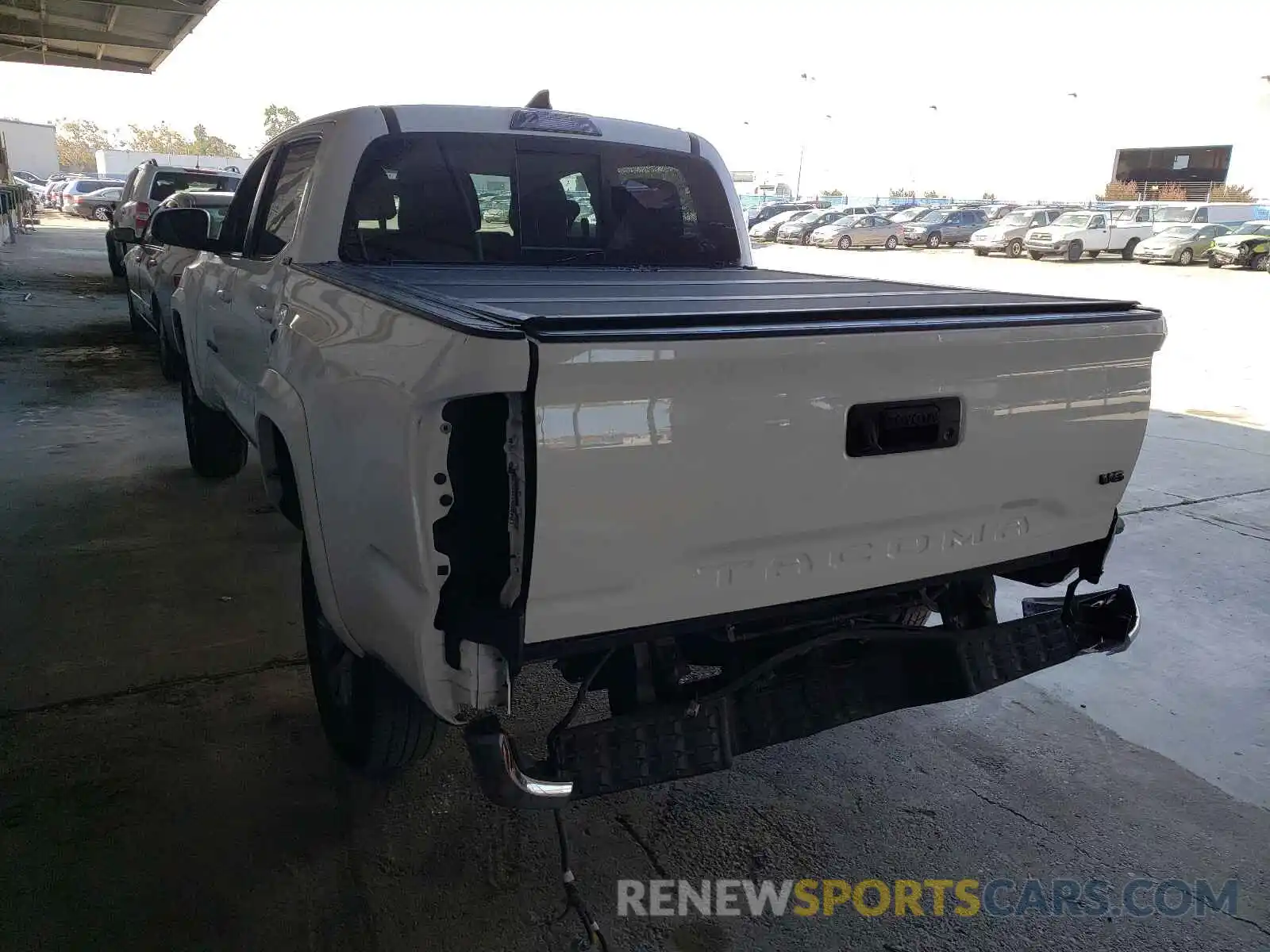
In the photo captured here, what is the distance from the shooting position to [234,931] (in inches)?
95.8

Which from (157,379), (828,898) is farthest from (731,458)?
(157,379)

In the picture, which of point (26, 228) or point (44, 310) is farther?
point (26, 228)

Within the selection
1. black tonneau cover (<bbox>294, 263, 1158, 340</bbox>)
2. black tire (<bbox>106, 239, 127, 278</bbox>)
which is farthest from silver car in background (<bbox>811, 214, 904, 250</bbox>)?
black tonneau cover (<bbox>294, 263, 1158, 340</bbox>)

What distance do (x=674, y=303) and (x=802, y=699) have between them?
106cm

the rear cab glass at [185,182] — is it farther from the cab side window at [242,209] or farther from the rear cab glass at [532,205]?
the rear cab glass at [532,205]

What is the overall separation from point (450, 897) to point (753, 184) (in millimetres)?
88718

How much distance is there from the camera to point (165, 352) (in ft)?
30.8

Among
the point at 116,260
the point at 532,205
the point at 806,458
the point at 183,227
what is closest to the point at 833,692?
the point at 806,458

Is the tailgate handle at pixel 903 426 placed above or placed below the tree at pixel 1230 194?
above

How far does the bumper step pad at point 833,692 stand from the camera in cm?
217

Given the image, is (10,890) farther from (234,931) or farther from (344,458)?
(344,458)

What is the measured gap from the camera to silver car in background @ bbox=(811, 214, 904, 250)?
111 ft

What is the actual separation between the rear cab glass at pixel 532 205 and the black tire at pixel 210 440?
287 cm

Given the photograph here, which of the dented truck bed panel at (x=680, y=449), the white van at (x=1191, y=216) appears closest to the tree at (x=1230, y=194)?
the white van at (x=1191, y=216)
